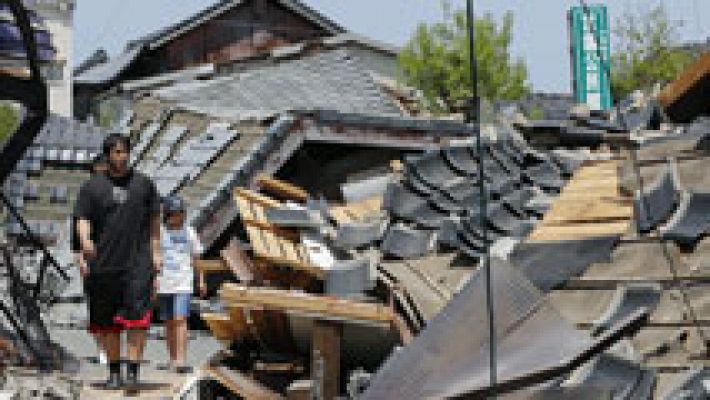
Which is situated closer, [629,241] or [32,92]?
[629,241]

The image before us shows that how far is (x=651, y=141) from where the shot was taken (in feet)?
40.1

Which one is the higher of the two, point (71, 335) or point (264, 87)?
point (264, 87)

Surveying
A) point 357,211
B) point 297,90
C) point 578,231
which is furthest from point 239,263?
point 297,90

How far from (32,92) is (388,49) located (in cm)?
3425

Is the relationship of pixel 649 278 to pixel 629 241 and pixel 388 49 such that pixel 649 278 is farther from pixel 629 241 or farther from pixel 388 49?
pixel 388 49

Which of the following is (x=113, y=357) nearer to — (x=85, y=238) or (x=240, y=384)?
(x=85, y=238)

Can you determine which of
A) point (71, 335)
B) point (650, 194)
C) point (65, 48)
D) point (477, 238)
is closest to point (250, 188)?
point (71, 335)

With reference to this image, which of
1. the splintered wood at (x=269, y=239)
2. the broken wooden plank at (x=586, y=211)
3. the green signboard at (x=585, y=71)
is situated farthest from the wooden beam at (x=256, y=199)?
the green signboard at (x=585, y=71)

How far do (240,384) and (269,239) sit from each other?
2.27 metres

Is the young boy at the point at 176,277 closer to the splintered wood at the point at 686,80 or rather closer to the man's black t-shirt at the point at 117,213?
the man's black t-shirt at the point at 117,213

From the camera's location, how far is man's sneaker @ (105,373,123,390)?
10625mm

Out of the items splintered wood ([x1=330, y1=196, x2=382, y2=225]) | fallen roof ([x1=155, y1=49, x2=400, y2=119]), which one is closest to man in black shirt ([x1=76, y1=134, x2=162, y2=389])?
splintered wood ([x1=330, y1=196, x2=382, y2=225])

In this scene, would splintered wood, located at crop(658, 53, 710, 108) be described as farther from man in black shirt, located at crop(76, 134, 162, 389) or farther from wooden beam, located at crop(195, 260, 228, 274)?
wooden beam, located at crop(195, 260, 228, 274)

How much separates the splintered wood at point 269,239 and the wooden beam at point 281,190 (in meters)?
1.05
